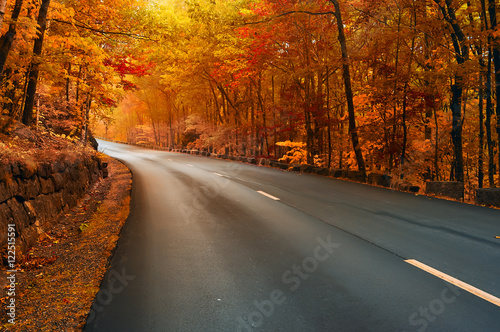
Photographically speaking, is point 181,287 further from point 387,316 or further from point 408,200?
point 408,200

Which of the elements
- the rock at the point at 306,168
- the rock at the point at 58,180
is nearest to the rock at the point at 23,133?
the rock at the point at 58,180

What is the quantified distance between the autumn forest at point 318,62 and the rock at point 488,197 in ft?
10.3

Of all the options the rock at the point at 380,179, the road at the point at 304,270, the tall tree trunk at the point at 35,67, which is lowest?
the road at the point at 304,270

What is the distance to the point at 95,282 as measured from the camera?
3945 millimetres

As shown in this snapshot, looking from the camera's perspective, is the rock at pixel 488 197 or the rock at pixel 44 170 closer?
the rock at pixel 44 170

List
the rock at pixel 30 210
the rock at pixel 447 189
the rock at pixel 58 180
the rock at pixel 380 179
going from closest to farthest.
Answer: the rock at pixel 30 210
the rock at pixel 58 180
the rock at pixel 447 189
the rock at pixel 380 179

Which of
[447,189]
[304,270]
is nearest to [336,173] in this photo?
[447,189]

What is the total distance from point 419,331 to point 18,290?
4427 millimetres

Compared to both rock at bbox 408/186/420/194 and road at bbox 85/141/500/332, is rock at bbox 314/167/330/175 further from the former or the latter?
road at bbox 85/141/500/332

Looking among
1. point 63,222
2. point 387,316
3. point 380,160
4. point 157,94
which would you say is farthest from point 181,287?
point 157,94

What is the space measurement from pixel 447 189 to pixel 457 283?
6.85 m

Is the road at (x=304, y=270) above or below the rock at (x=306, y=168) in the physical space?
below

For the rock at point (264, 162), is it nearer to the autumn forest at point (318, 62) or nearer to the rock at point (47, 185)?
the autumn forest at point (318, 62)

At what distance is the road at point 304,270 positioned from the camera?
9.75ft
